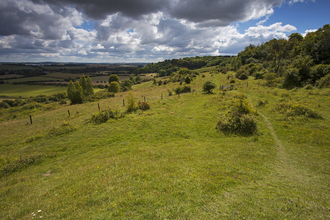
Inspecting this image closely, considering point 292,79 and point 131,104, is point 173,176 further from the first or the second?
point 292,79

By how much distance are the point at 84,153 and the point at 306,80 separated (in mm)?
49727

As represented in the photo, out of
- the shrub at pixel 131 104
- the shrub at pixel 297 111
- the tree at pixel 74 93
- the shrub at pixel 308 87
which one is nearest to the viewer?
the shrub at pixel 297 111

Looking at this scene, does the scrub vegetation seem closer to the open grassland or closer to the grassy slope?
the grassy slope

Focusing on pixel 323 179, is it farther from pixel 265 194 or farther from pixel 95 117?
pixel 95 117

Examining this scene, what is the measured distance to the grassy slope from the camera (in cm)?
601

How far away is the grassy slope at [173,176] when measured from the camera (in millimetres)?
6012

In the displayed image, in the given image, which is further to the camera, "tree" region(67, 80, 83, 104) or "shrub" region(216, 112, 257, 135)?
"tree" region(67, 80, 83, 104)

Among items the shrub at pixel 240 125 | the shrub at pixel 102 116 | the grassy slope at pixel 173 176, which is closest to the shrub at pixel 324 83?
the grassy slope at pixel 173 176

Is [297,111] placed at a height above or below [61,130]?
above

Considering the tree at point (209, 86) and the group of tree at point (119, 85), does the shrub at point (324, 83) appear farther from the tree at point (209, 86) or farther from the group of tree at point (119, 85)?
the group of tree at point (119, 85)

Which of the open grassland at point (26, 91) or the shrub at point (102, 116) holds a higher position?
the shrub at point (102, 116)

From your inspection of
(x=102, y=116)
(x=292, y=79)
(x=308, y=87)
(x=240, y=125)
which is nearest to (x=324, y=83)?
(x=308, y=87)

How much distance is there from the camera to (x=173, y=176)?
8336 millimetres

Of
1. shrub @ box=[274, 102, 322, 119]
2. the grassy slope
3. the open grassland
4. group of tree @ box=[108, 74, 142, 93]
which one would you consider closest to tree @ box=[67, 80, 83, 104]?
group of tree @ box=[108, 74, 142, 93]
